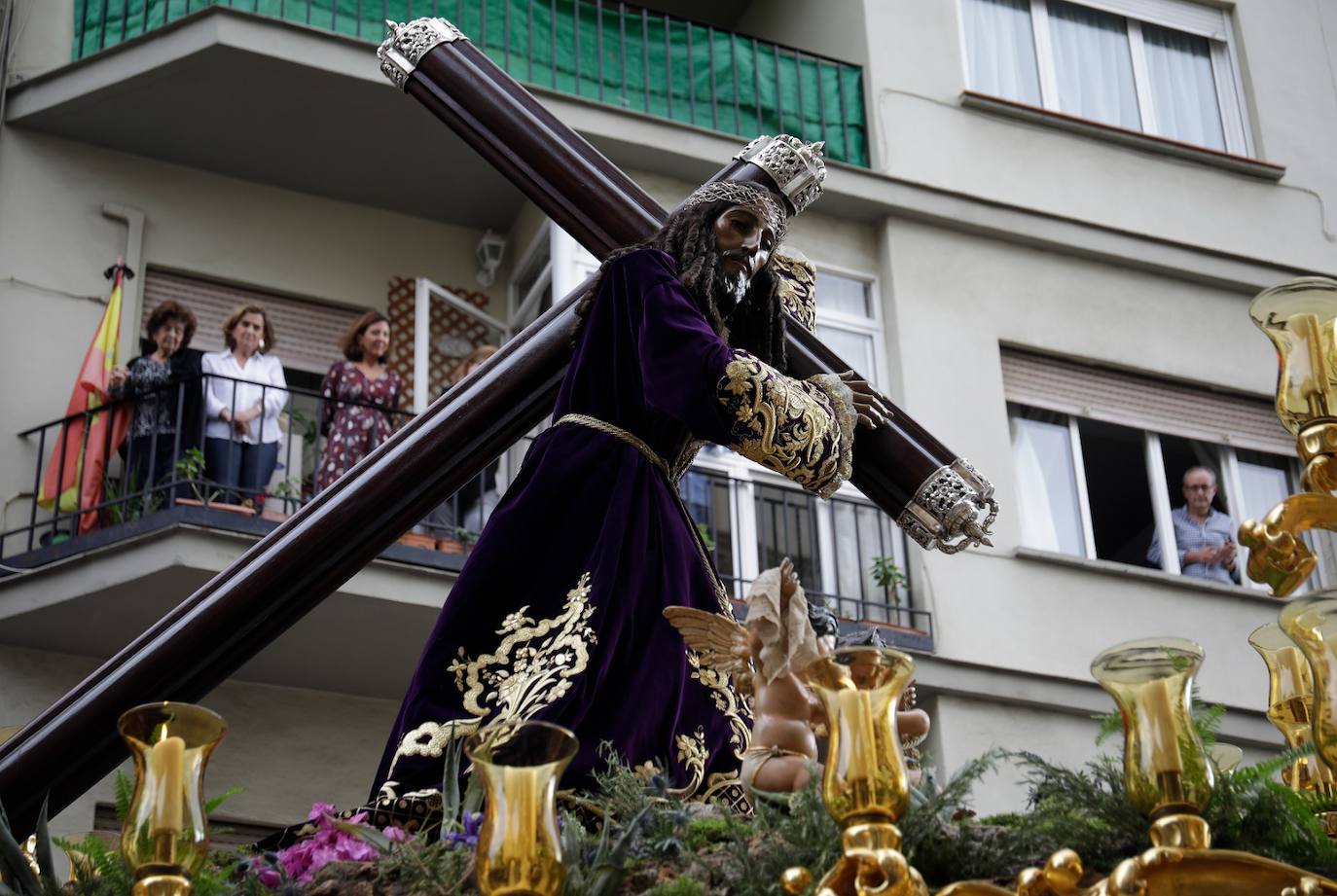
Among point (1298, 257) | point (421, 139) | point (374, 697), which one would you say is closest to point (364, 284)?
point (421, 139)

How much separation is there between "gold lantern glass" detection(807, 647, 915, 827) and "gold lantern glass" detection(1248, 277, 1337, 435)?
1228 mm

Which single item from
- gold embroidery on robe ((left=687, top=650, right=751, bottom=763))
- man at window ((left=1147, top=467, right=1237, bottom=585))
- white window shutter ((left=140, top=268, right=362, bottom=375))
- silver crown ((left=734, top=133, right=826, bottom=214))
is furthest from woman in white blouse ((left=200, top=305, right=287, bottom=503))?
gold embroidery on robe ((left=687, top=650, right=751, bottom=763))

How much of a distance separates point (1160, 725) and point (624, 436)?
2062 mm

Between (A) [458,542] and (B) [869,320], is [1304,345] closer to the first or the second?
(A) [458,542]

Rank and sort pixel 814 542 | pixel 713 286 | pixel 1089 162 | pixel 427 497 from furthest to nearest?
1. pixel 1089 162
2. pixel 814 542
3. pixel 427 497
4. pixel 713 286

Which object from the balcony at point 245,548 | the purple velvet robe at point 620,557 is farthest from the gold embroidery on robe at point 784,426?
the balcony at point 245,548

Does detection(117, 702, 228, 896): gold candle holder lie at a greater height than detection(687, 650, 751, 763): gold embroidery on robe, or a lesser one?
lesser

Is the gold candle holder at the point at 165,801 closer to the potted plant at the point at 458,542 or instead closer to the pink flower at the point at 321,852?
the pink flower at the point at 321,852

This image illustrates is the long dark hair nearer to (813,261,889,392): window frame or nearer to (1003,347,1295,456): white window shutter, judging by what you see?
(813,261,889,392): window frame

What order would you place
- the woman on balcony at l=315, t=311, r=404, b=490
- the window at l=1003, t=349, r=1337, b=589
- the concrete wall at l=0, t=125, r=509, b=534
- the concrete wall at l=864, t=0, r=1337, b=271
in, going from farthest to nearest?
the concrete wall at l=864, t=0, r=1337, b=271
the window at l=1003, t=349, r=1337, b=589
the concrete wall at l=0, t=125, r=509, b=534
the woman on balcony at l=315, t=311, r=404, b=490

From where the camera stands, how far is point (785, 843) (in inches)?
119

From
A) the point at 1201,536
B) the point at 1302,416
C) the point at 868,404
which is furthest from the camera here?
the point at 1201,536

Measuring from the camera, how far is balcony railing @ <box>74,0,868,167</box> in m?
13.2

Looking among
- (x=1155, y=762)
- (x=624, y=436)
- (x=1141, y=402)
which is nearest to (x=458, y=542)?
(x=1141, y=402)
